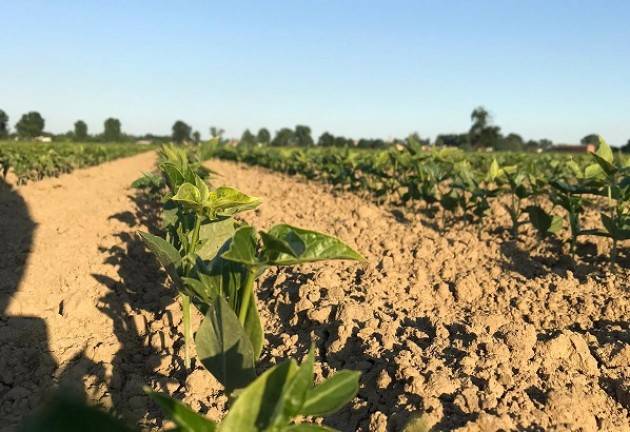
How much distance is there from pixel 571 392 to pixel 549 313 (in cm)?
100

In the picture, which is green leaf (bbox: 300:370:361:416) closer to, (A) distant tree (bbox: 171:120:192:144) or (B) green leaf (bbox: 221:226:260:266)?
(B) green leaf (bbox: 221:226:260:266)

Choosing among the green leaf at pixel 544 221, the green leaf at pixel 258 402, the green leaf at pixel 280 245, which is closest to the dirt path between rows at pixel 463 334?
the green leaf at pixel 544 221

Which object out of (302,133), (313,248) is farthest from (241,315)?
(302,133)

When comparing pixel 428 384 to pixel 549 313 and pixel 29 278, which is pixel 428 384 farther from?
pixel 29 278

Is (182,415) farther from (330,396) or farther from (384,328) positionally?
(384,328)

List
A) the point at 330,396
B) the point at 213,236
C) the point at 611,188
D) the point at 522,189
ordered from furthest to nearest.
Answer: the point at 522,189 → the point at 611,188 → the point at 213,236 → the point at 330,396

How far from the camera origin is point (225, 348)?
4.76 ft

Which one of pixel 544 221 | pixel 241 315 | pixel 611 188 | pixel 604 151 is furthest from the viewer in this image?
pixel 544 221

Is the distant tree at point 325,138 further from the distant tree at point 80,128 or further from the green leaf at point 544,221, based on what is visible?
the green leaf at point 544,221

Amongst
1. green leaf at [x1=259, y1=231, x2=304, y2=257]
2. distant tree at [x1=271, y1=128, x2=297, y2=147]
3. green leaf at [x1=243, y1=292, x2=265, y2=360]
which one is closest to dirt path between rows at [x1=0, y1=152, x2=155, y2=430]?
green leaf at [x1=243, y1=292, x2=265, y2=360]

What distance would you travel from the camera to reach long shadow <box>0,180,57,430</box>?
2079mm

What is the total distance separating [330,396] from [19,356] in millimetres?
1945

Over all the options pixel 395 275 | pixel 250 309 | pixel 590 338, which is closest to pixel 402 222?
pixel 395 275

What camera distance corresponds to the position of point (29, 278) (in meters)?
3.37
